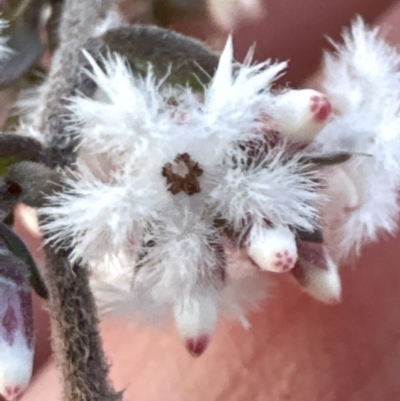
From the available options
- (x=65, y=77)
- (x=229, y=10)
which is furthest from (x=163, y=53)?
(x=229, y=10)

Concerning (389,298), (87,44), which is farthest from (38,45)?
(389,298)

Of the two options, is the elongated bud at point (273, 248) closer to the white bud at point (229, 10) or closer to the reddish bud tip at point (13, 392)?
the reddish bud tip at point (13, 392)

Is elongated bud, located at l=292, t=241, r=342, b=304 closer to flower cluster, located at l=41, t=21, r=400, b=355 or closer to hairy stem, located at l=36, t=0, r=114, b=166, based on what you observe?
flower cluster, located at l=41, t=21, r=400, b=355

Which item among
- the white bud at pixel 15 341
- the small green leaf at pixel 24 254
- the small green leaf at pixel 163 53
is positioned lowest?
the white bud at pixel 15 341

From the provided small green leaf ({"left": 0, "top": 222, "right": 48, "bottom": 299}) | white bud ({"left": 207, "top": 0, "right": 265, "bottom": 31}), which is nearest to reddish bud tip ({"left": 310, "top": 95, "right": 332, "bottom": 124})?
small green leaf ({"left": 0, "top": 222, "right": 48, "bottom": 299})

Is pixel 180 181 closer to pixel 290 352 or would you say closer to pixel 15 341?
pixel 15 341

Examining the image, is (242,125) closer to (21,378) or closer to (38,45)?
(21,378)

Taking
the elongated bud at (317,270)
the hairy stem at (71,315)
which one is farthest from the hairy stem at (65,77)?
the elongated bud at (317,270)
